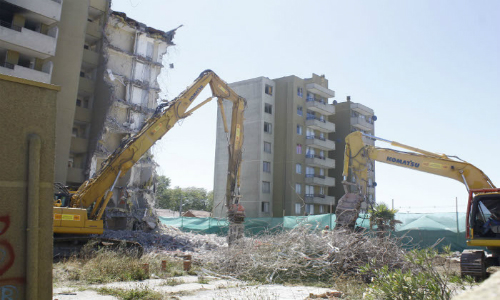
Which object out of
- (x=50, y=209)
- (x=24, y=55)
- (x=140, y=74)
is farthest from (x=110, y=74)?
(x=50, y=209)

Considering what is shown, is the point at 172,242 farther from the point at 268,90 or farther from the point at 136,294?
the point at 268,90

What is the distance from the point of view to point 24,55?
91.4 ft

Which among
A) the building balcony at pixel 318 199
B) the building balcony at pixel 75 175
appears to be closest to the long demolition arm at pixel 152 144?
the building balcony at pixel 75 175

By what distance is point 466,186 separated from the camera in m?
15.2

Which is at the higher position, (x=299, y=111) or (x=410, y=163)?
(x=299, y=111)

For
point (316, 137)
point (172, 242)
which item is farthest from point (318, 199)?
point (172, 242)

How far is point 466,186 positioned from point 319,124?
3613 centimetres

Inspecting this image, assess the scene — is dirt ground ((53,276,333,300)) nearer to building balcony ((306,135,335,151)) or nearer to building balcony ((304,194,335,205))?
building balcony ((304,194,335,205))

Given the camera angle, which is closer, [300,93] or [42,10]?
[42,10]

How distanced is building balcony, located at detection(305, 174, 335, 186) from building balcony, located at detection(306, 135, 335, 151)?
3553mm

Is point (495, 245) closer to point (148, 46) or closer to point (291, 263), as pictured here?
point (291, 263)

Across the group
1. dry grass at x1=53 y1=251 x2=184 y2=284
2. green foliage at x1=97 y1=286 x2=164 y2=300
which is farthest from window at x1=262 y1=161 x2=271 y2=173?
green foliage at x1=97 y1=286 x2=164 y2=300

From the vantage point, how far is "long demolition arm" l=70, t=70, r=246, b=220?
590 inches

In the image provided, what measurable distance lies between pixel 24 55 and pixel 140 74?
10.8 metres
